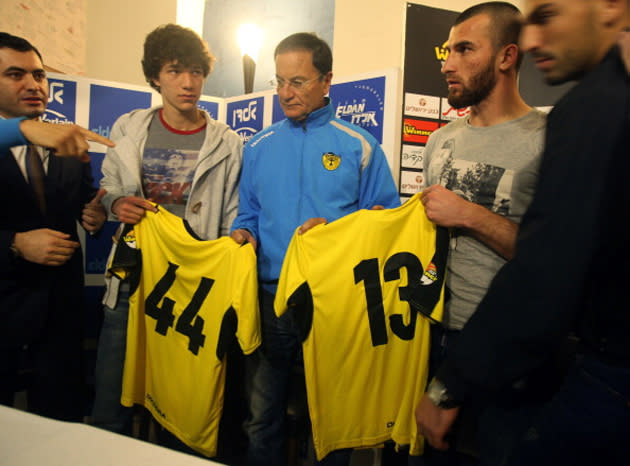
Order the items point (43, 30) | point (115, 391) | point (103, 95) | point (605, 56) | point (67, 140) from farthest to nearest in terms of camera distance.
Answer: point (43, 30) → point (103, 95) → point (115, 391) → point (67, 140) → point (605, 56)

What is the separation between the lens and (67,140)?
4.09ft

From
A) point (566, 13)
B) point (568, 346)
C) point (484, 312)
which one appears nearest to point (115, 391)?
point (484, 312)

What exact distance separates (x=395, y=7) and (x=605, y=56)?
11.9 feet

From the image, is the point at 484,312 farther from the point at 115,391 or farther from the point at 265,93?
the point at 265,93

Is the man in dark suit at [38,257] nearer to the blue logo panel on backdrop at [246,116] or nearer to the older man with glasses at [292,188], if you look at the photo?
the older man with glasses at [292,188]

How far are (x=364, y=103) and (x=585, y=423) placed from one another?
217cm

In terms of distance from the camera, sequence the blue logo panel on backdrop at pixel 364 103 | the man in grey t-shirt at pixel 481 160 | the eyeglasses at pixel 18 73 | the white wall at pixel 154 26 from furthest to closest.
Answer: the white wall at pixel 154 26 → the blue logo panel on backdrop at pixel 364 103 → the eyeglasses at pixel 18 73 → the man in grey t-shirt at pixel 481 160

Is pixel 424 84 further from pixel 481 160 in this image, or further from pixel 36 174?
pixel 36 174

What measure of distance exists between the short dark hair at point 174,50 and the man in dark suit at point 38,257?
53 cm

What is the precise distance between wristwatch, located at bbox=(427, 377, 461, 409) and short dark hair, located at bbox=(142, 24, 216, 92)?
1.80 meters

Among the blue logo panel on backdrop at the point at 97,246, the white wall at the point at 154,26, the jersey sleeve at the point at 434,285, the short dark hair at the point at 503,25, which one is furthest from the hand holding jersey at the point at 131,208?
the white wall at the point at 154,26

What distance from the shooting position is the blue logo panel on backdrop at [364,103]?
2467 mm

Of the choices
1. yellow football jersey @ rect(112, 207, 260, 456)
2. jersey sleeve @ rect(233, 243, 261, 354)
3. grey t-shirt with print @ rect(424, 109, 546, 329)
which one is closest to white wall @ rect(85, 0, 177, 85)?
yellow football jersey @ rect(112, 207, 260, 456)

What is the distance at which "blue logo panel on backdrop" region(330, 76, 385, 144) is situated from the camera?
247 cm
